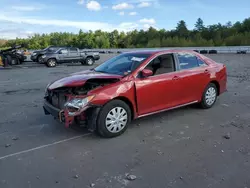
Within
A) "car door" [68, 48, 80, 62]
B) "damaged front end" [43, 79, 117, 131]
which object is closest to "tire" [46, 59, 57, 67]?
"car door" [68, 48, 80, 62]

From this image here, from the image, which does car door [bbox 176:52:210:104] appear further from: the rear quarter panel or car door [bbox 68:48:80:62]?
car door [bbox 68:48:80:62]

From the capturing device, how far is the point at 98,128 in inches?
164

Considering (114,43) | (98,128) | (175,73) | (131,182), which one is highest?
(114,43)

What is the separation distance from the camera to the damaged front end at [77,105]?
4.04m

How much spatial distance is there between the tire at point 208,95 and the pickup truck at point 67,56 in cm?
1472

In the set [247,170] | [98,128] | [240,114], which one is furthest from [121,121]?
[240,114]

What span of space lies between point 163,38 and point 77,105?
53189mm

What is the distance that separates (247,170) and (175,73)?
245cm

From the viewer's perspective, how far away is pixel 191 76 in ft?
17.6

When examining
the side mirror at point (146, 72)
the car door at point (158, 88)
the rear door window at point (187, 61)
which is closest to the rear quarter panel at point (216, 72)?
the rear door window at point (187, 61)

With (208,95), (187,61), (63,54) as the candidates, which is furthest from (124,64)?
(63,54)

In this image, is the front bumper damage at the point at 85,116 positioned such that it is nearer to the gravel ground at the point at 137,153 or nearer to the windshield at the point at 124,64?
the gravel ground at the point at 137,153

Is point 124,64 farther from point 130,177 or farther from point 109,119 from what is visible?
point 130,177

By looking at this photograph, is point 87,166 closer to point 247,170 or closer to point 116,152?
point 116,152
